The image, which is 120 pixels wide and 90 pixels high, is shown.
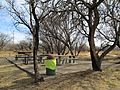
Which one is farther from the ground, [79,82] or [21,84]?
[79,82]

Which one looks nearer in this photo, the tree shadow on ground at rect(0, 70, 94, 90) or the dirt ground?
the dirt ground

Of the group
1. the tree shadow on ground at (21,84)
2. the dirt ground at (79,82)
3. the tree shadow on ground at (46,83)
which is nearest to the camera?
the dirt ground at (79,82)

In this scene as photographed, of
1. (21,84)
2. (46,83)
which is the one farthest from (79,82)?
(21,84)

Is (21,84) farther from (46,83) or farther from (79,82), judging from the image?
(79,82)

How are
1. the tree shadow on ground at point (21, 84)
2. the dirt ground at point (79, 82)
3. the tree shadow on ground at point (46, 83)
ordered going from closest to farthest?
the dirt ground at point (79, 82) < the tree shadow on ground at point (46, 83) < the tree shadow on ground at point (21, 84)

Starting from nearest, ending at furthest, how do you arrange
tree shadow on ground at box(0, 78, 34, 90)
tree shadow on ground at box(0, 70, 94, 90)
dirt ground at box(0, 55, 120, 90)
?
dirt ground at box(0, 55, 120, 90) → tree shadow on ground at box(0, 70, 94, 90) → tree shadow on ground at box(0, 78, 34, 90)

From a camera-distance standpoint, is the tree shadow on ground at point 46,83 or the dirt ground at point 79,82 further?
the tree shadow on ground at point 46,83

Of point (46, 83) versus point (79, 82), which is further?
point (46, 83)

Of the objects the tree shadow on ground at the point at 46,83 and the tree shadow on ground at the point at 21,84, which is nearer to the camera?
the tree shadow on ground at the point at 46,83

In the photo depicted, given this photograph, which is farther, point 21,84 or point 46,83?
point 21,84

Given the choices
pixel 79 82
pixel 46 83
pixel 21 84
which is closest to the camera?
pixel 79 82

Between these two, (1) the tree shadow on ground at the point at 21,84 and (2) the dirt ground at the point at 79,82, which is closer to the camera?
(2) the dirt ground at the point at 79,82

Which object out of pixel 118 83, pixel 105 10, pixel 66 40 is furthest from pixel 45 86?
pixel 66 40

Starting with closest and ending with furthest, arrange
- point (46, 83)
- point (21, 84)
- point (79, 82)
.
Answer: point (79, 82)
point (46, 83)
point (21, 84)
